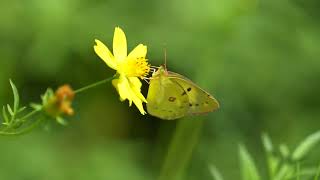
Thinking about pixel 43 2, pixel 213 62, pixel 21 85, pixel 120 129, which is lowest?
pixel 120 129

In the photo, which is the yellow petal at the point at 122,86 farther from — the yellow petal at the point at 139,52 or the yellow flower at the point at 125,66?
the yellow petal at the point at 139,52

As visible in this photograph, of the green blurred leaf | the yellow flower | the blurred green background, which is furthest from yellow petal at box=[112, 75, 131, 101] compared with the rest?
the blurred green background

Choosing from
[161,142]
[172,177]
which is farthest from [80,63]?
[172,177]

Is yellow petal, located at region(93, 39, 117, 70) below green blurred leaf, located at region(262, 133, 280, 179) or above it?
above

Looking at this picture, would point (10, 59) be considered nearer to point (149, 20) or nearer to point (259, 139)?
point (149, 20)

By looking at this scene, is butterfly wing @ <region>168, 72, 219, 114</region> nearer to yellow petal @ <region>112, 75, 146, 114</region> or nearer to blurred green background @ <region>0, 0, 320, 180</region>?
yellow petal @ <region>112, 75, 146, 114</region>

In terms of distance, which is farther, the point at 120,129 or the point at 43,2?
the point at 120,129

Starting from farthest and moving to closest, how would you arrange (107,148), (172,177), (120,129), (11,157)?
(120,129) → (107,148) → (11,157) → (172,177)
